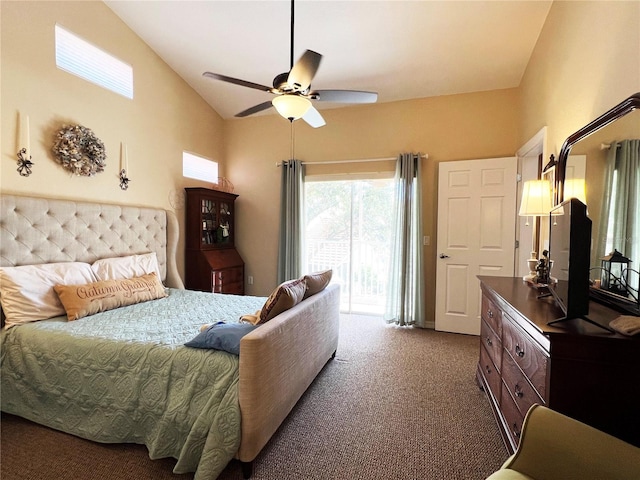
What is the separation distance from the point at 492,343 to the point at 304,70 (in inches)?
87.1

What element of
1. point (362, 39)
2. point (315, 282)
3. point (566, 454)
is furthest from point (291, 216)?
point (566, 454)

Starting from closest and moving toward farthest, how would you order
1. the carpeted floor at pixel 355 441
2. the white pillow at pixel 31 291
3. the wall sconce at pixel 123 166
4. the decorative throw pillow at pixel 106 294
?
1. the carpeted floor at pixel 355 441
2. the white pillow at pixel 31 291
3. the decorative throw pillow at pixel 106 294
4. the wall sconce at pixel 123 166

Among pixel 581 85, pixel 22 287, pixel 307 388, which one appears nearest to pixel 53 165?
pixel 22 287

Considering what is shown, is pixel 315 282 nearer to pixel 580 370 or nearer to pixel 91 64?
pixel 580 370

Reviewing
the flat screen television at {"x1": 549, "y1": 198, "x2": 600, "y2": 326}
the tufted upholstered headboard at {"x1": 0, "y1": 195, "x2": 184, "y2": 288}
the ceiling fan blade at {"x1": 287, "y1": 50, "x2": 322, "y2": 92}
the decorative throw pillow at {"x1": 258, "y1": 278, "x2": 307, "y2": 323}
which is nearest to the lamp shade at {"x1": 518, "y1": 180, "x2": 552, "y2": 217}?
the flat screen television at {"x1": 549, "y1": 198, "x2": 600, "y2": 326}

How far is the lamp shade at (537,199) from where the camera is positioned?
8.29 ft

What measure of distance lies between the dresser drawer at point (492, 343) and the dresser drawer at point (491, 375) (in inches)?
1.7

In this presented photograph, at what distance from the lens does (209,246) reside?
430 centimetres

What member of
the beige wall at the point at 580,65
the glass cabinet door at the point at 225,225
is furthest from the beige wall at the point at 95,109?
the beige wall at the point at 580,65

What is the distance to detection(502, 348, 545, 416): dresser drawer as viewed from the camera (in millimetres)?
1414

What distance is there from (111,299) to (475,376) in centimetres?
312

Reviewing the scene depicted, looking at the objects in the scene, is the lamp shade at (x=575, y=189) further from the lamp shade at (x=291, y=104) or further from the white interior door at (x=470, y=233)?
the lamp shade at (x=291, y=104)

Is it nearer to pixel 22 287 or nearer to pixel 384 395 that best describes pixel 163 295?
pixel 22 287

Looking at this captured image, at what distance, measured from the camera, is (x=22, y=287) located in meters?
2.21
